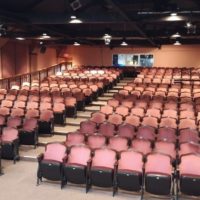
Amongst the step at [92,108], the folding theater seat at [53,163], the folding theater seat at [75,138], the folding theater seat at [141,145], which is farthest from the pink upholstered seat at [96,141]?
the step at [92,108]

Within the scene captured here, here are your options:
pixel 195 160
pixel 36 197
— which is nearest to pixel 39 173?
pixel 36 197

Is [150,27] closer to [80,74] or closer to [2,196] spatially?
[80,74]

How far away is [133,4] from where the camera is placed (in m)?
12.4

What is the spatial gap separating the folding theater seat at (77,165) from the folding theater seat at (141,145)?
3.83 ft

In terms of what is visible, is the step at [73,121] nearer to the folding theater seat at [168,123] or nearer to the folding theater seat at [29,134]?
the folding theater seat at [29,134]

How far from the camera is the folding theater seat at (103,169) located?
689 cm

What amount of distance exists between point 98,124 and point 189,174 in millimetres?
3693

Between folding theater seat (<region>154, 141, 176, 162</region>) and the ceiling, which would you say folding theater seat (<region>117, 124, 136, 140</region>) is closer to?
folding theater seat (<region>154, 141, 176, 162</region>)

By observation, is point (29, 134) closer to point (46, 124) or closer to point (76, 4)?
point (46, 124)

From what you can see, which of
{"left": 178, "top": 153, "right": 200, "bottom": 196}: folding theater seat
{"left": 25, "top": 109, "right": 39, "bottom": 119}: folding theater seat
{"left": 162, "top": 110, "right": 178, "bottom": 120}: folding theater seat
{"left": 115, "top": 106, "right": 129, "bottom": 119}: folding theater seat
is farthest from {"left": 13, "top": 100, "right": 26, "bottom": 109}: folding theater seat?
{"left": 178, "top": 153, "right": 200, "bottom": 196}: folding theater seat

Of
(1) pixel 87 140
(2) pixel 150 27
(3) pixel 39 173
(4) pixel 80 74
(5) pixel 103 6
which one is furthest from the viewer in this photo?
(4) pixel 80 74

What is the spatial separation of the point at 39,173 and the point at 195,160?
127 inches

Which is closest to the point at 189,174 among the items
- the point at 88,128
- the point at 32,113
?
the point at 88,128

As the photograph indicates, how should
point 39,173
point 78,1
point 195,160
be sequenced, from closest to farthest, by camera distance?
point 195,160 < point 39,173 < point 78,1
